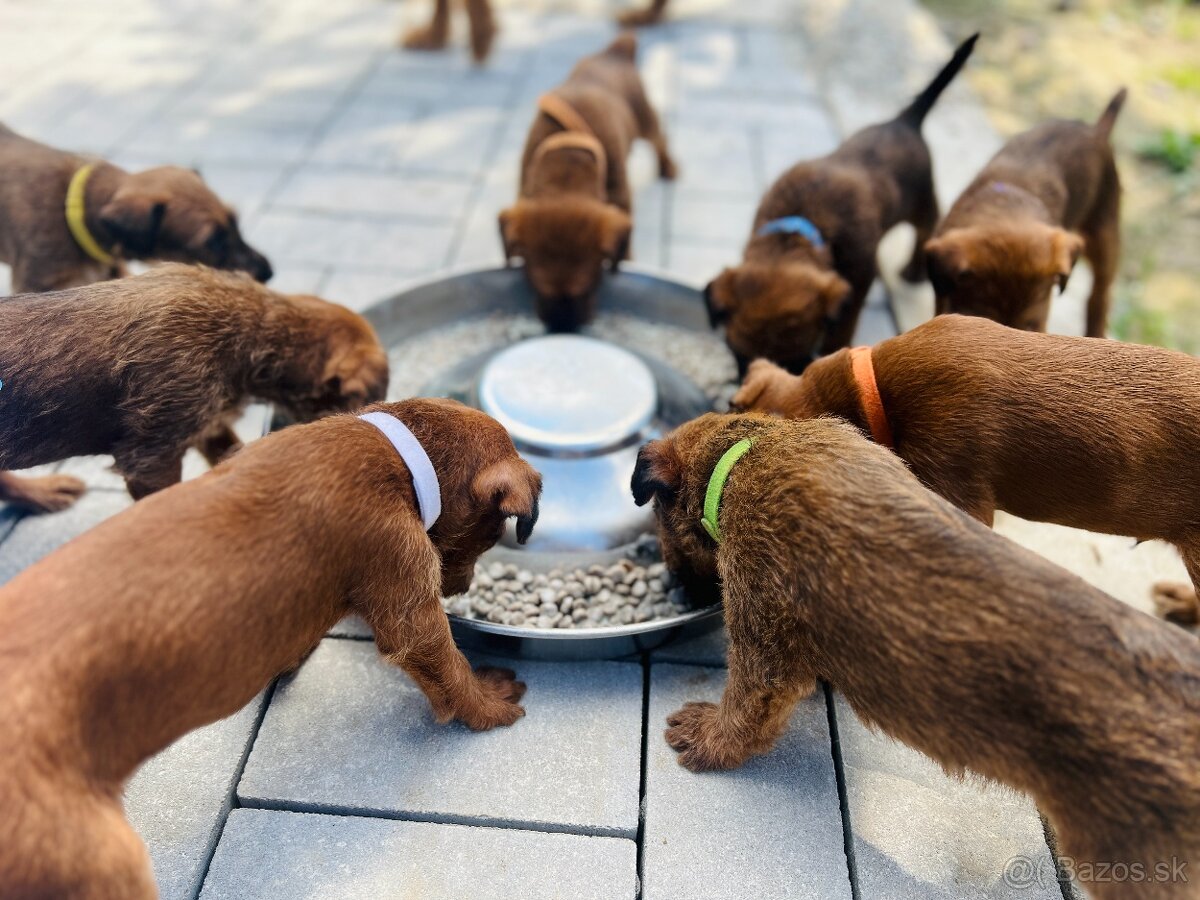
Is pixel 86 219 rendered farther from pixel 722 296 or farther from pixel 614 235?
pixel 722 296

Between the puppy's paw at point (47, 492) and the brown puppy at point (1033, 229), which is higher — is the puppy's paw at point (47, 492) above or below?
below

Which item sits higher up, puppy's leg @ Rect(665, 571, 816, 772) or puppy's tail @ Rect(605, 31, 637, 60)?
puppy's tail @ Rect(605, 31, 637, 60)

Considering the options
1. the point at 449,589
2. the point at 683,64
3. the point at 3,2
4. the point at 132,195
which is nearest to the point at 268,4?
the point at 3,2

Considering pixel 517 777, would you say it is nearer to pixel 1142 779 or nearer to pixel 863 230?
pixel 1142 779

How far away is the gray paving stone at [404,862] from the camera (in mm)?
2572

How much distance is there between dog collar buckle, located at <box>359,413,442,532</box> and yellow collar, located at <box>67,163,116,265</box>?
225 centimetres

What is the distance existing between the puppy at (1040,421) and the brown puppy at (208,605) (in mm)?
1313

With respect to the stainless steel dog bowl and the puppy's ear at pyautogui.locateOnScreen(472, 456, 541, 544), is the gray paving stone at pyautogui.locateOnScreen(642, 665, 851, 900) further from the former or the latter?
the puppy's ear at pyautogui.locateOnScreen(472, 456, 541, 544)

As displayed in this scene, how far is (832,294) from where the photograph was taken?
3986mm

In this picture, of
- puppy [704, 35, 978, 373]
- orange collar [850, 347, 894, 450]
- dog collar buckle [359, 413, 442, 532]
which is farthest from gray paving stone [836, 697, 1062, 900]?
puppy [704, 35, 978, 373]

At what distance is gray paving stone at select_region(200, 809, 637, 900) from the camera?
8.44 feet

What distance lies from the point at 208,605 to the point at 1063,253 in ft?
12.0

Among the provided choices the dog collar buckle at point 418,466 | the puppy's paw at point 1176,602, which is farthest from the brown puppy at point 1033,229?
the dog collar buckle at point 418,466

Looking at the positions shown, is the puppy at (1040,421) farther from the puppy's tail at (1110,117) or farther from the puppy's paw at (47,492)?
the puppy's paw at (47,492)
